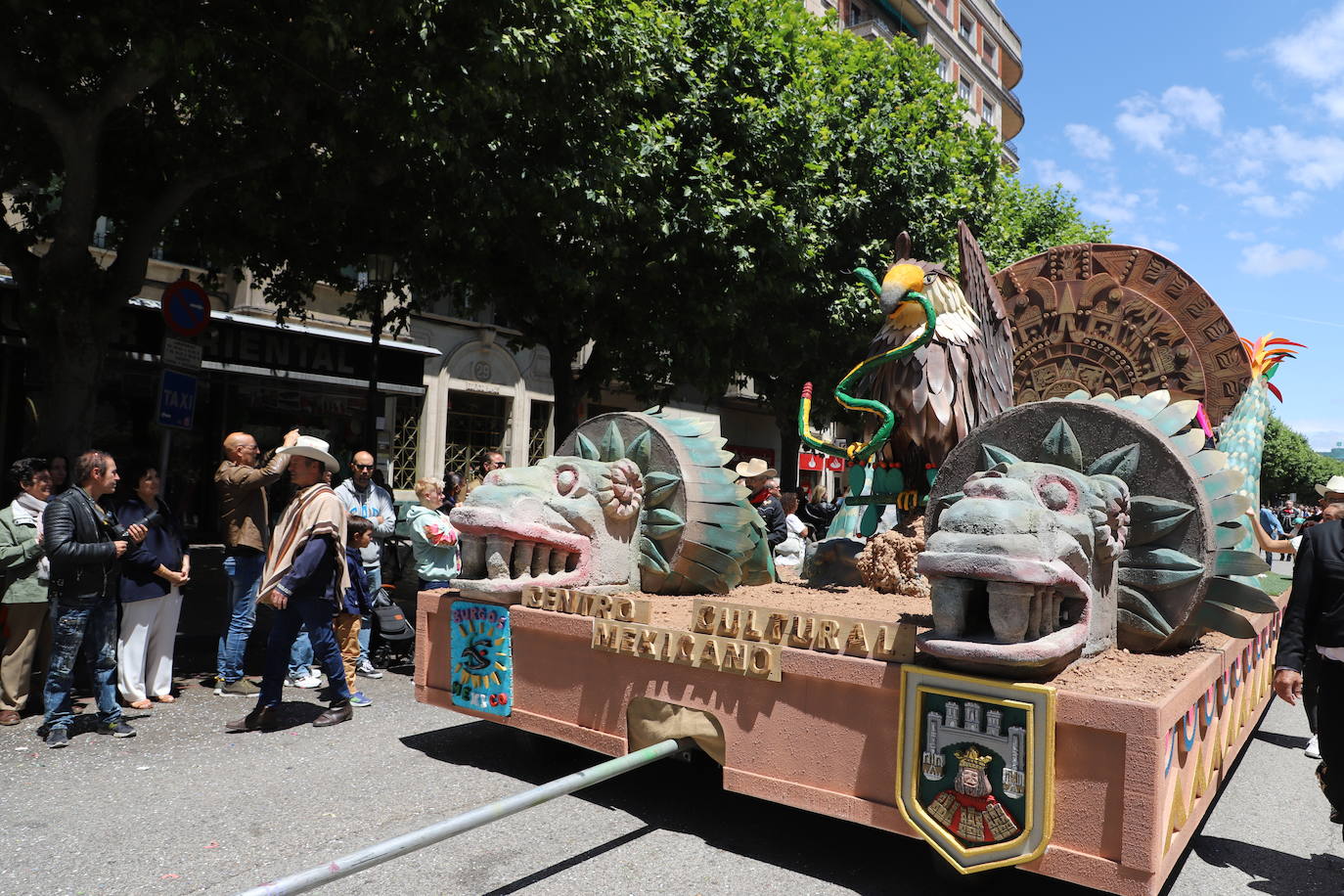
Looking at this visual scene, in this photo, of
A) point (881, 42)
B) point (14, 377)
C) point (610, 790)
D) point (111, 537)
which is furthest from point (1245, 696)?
point (14, 377)

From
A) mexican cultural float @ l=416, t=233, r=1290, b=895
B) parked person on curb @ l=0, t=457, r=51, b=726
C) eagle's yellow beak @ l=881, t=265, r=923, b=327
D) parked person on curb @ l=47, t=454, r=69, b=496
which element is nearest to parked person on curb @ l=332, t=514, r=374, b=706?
mexican cultural float @ l=416, t=233, r=1290, b=895

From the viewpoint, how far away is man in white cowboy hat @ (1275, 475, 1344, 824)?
11.1 ft

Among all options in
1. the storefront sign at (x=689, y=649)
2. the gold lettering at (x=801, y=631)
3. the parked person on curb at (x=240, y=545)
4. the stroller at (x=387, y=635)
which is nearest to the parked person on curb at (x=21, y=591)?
the parked person on curb at (x=240, y=545)

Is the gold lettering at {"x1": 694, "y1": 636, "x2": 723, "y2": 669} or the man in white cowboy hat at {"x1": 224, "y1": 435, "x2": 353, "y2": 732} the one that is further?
the man in white cowboy hat at {"x1": 224, "y1": 435, "x2": 353, "y2": 732}

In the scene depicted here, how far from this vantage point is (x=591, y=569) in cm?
450

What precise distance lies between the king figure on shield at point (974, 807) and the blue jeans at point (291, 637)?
3514mm

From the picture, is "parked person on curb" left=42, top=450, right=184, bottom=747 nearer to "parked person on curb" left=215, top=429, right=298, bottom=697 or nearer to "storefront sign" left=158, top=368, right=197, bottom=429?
"parked person on curb" left=215, top=429, right=298, bottom=697

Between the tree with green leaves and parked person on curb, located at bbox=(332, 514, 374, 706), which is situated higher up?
the tree with green leaves

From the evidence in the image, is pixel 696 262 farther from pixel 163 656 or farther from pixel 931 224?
pixel 163 656

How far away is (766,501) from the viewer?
782 centimetres

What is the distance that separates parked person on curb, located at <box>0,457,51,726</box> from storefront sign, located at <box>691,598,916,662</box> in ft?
12.7

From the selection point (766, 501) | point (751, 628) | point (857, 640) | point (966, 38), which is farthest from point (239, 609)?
point (966, 38)

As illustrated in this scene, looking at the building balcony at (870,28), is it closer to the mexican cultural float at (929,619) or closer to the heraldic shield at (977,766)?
the mexican cultural float at (929,619)

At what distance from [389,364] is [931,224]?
871 cm
